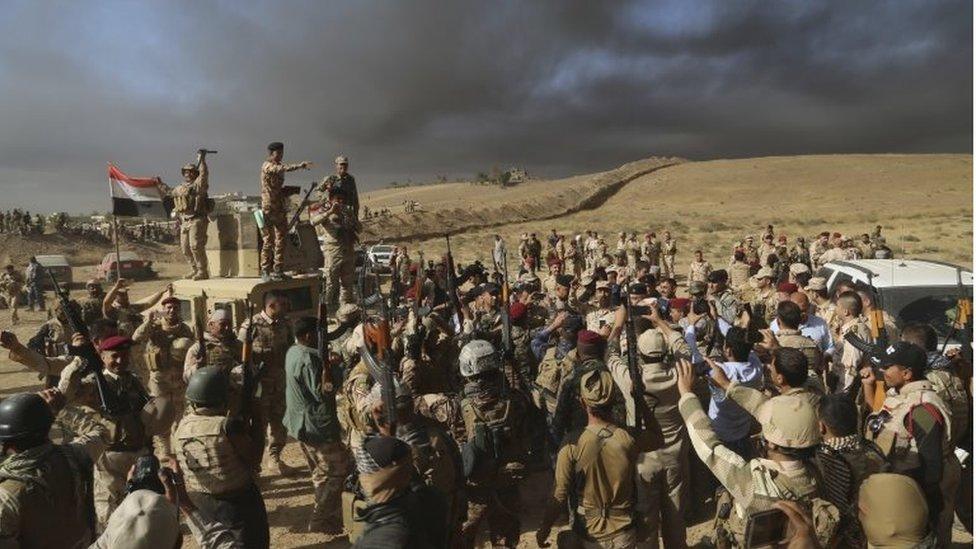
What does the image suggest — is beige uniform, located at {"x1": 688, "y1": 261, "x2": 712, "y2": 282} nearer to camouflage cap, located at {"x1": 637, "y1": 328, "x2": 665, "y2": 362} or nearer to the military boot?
the military boot

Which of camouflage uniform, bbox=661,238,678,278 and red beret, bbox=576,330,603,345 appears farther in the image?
camouflage uniform, bbox=661,238,678,278

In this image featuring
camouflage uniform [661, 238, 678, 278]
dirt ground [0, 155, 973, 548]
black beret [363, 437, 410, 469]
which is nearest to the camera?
black beret [363, 437, 410, 469]

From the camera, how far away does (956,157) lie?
273 feet

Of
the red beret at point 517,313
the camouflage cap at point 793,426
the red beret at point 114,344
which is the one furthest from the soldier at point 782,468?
the red beret at point 114,344

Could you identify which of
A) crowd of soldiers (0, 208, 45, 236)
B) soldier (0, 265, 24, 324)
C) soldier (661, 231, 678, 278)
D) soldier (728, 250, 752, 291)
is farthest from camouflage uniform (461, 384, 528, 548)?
crowd of soldiers (0, 208, 45, 236)

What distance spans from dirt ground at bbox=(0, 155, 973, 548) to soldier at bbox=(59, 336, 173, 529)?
1710 millimetres

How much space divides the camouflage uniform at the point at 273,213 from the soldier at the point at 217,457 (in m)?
5.78

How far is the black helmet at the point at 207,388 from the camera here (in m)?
3.71

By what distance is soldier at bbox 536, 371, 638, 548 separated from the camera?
3.56 meters

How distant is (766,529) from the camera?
250cm

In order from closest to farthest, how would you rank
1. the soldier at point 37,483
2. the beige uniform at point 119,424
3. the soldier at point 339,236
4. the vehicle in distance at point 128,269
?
the soldier at point 37,483
the beige uniform at point 119,424
the soldier at point 339,236
the vehicle in distance at point 128,269

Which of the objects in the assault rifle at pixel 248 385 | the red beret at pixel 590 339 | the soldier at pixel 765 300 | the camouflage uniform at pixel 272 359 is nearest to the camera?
the assault rifle at pixel 248 385

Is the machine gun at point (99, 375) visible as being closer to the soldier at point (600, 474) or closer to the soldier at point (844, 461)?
the soldier at point (600, 474)

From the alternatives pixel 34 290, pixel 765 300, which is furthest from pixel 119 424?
pixel 34 290
